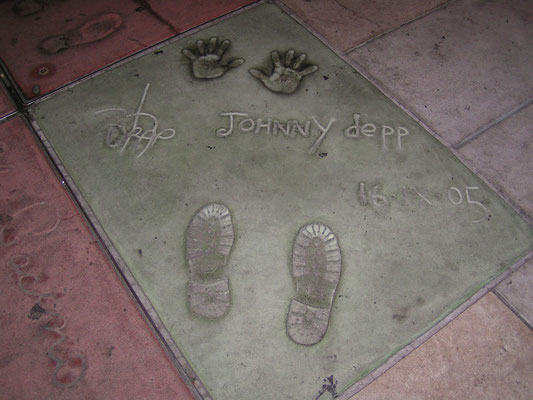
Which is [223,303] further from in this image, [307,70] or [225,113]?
Answer: [307,70]

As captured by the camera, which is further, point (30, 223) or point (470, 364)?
point (30, 223)

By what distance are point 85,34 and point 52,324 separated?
77.3 inches

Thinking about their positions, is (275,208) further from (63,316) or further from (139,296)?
(63,316)

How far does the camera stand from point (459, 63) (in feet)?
8.48

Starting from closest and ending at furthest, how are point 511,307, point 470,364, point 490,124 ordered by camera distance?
point 470,364 < point 511,307 < point 490,124

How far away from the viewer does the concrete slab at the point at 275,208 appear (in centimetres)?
173

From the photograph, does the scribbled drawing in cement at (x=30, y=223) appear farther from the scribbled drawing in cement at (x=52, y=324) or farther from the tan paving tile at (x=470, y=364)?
the tan paving tile at (x=470, y=364)

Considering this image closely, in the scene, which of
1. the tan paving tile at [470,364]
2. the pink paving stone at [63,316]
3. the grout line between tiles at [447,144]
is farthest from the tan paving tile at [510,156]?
the pink paving stone at [63,316]

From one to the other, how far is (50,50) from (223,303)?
2094mm

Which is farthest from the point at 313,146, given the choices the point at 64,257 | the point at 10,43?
the point at 10,43

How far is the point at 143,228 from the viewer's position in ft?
6.46

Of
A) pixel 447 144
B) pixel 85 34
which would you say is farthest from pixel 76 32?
pixel 447 144

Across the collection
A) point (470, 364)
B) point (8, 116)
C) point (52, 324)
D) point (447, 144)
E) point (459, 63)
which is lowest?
point (470, 364)

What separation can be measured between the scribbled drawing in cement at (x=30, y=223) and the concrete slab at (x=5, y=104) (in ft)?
2.37
